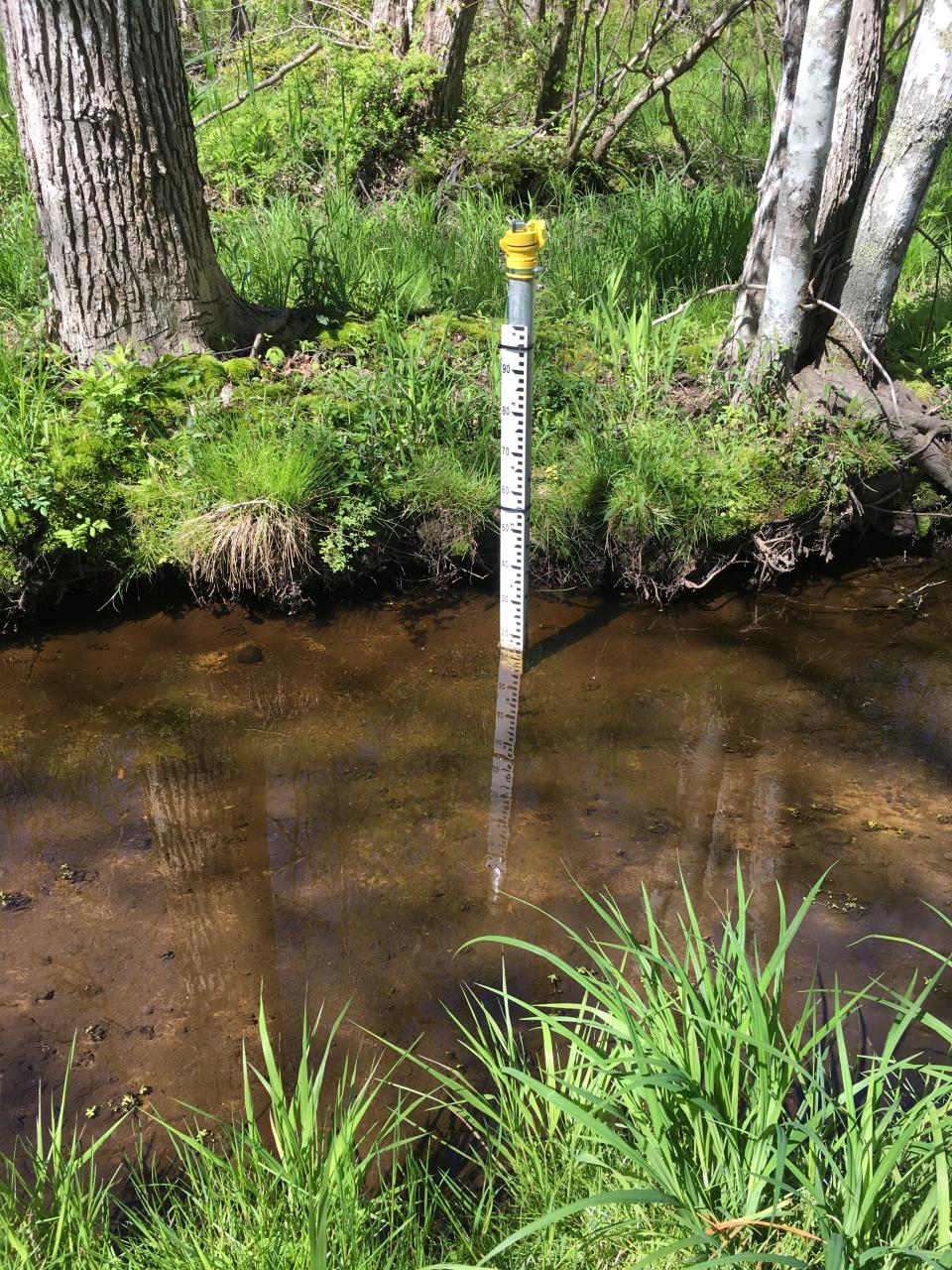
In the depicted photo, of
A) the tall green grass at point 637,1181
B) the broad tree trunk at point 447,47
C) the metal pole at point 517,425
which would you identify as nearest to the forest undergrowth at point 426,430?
the metal pole at point 517,425

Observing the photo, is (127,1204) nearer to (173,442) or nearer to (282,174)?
(173,442)

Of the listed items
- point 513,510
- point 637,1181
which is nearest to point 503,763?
point 513,510

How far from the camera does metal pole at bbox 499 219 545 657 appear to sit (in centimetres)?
380

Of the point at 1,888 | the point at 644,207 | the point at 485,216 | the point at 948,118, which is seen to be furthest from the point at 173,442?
the point at 948,118

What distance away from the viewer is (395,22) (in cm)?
754

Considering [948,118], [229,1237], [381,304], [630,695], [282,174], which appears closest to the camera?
[229,1237]

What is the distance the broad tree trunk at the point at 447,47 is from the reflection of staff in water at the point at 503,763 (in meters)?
5.10

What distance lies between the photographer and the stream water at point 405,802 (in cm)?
303

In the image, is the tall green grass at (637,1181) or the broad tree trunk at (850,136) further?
the broad tree trunk at (850,136)

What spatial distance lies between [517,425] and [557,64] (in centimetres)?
513

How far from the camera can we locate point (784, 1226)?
1769 mm

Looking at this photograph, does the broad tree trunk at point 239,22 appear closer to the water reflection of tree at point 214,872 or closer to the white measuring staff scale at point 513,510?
the white measuring staff scale at point 513,510

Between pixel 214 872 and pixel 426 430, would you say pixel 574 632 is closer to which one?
pixel 426 430

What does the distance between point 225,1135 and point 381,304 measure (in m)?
4.44
